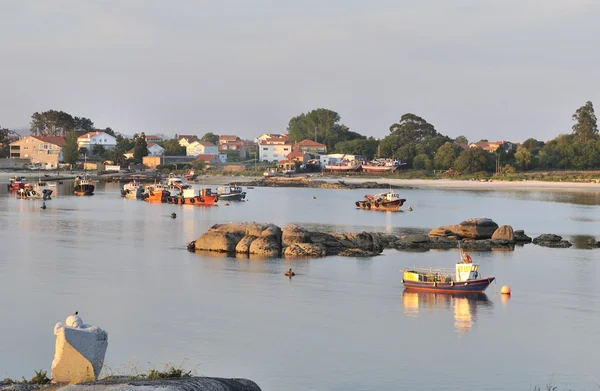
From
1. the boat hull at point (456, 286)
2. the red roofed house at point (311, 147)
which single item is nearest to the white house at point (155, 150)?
the red roofed house at point (311, 147)

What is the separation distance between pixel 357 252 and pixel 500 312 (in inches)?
544

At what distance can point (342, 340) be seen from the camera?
80.4 feet

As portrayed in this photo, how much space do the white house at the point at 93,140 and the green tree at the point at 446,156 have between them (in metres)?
66.0

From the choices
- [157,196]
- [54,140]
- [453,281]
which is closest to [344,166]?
[54,140]

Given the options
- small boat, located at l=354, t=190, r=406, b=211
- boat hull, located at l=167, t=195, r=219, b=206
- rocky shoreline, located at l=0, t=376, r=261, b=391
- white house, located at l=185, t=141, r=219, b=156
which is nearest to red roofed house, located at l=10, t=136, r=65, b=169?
white house, located at l=185, t=141, r=219, b=156

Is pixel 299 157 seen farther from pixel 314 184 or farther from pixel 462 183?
pixel 462 183

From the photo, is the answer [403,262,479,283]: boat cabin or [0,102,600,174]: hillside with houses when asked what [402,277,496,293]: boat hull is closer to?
[403,262,479,283]: boat cabin

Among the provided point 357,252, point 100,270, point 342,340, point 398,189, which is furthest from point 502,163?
point 342,340

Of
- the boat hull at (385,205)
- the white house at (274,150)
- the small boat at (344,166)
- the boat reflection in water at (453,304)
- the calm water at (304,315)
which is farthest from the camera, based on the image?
the white house at (274,150)

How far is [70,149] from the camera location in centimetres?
15262

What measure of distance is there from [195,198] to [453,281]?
182ft

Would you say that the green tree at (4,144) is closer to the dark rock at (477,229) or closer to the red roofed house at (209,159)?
the red roofed house at (209,159)

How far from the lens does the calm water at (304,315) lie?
70.6ft

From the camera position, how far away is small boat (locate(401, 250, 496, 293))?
105 ft
